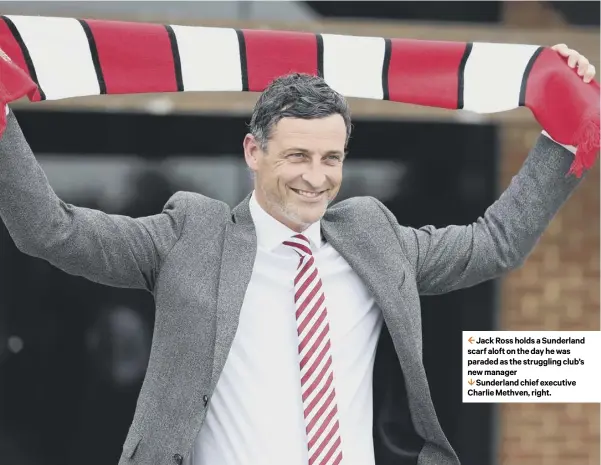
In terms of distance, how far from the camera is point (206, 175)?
16.9 feet

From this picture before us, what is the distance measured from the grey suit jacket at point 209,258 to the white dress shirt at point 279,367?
53mm

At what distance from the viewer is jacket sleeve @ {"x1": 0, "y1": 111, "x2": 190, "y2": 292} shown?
2.07 m

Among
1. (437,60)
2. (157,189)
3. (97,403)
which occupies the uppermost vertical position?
(437,60)

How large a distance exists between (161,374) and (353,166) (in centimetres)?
307

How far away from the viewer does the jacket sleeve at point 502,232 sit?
256 cm

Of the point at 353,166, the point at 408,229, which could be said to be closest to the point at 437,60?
the point at 408,229

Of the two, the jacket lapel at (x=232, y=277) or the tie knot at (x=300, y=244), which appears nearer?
the jacket lapel at (x=232, y=277)

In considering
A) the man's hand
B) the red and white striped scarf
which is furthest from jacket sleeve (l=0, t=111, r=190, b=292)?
the man's hand

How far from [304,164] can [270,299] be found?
1.04 feet

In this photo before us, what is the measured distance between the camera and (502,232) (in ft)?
8.51

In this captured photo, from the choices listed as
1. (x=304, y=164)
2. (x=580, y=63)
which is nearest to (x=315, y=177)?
(x=304, y=164)

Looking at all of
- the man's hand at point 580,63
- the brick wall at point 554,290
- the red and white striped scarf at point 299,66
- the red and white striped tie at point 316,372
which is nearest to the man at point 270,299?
the red and white striped tie at point 316,372

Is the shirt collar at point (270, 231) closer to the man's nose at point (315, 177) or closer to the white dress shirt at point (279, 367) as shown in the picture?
the white dress shirt at point (279, 367)

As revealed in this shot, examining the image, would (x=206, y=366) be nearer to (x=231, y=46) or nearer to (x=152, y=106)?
(x=231, y=46)
